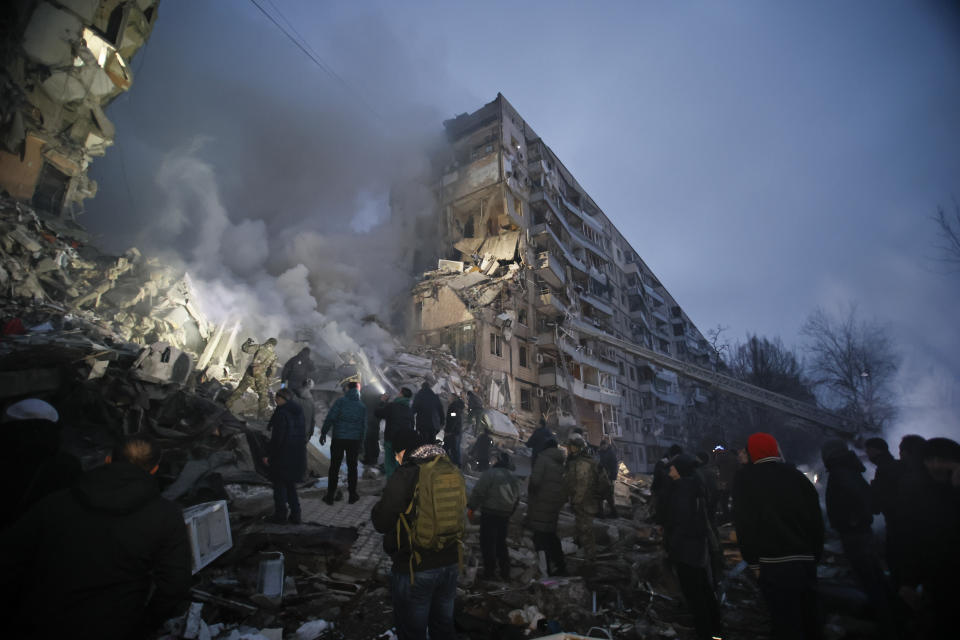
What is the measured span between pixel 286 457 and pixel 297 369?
8193 mm

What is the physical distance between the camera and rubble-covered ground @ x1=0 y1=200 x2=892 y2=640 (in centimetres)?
370

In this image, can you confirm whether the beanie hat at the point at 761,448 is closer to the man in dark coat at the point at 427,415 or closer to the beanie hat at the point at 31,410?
the man in dark coat at the point at 427,415

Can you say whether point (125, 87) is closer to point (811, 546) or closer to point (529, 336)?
point (529, 336)

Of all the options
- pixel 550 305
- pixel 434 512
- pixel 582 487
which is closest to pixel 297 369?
pixel 582 487

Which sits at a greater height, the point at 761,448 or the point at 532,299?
the point at 532,299

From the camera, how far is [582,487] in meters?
5.33

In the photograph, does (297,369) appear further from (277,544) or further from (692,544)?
(692,544)

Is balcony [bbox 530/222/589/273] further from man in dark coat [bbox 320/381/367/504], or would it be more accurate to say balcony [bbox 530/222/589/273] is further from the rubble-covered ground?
man in dark coat [bbox 320/381/367/504]

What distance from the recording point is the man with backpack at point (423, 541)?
265 cm

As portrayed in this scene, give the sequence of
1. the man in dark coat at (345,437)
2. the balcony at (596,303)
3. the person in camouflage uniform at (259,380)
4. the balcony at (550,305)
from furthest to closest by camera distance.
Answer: the balcony at (596,303), the balcony at (550,305), the person in camouflage uniform at (259,380), the man in dark coat at (345,437)

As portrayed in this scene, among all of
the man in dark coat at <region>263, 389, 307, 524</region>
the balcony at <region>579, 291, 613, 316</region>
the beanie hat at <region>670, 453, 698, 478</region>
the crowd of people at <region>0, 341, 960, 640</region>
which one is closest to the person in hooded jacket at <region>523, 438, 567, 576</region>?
the crowd of people at <region>0, 341, 960, 640</region>

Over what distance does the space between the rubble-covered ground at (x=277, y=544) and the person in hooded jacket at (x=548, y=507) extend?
28 cm

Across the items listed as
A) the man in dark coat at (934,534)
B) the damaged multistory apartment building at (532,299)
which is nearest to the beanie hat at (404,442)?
the man in dark coat at (934,534)

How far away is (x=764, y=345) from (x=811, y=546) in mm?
47944
